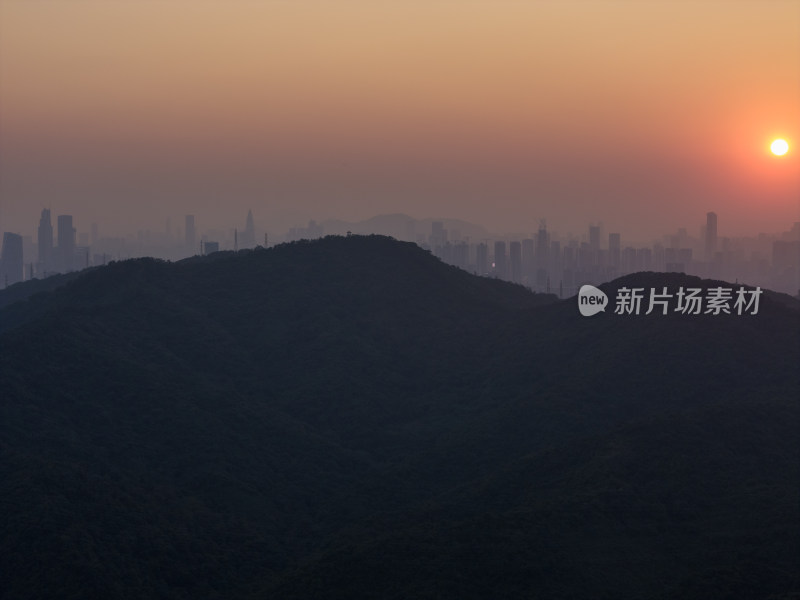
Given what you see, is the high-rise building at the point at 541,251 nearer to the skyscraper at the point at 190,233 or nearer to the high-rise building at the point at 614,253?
the high-rise building at the point at 614,253

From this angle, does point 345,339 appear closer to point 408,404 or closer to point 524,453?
point 408,404

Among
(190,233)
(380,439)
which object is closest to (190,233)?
(190,233)

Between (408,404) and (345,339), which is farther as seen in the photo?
(345,339)

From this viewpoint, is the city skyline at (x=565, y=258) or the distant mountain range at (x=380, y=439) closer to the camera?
the distant mountain range at (x=380, y=439)

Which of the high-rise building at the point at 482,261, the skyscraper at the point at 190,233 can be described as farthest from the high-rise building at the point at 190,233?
the high-rise building at the point at 482,261

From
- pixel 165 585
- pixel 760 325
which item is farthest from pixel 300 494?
pixel 760 325

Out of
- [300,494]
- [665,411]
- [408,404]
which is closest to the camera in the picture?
[300,494]

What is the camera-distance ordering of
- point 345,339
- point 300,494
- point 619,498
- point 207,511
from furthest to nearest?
point 345,339 < point 300,494 < point 207,511 < point 619,498

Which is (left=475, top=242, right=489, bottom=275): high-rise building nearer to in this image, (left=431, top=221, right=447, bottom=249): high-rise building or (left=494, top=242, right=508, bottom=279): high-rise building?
(left=494, top=242, right=508, bottom=279): high-rise building
